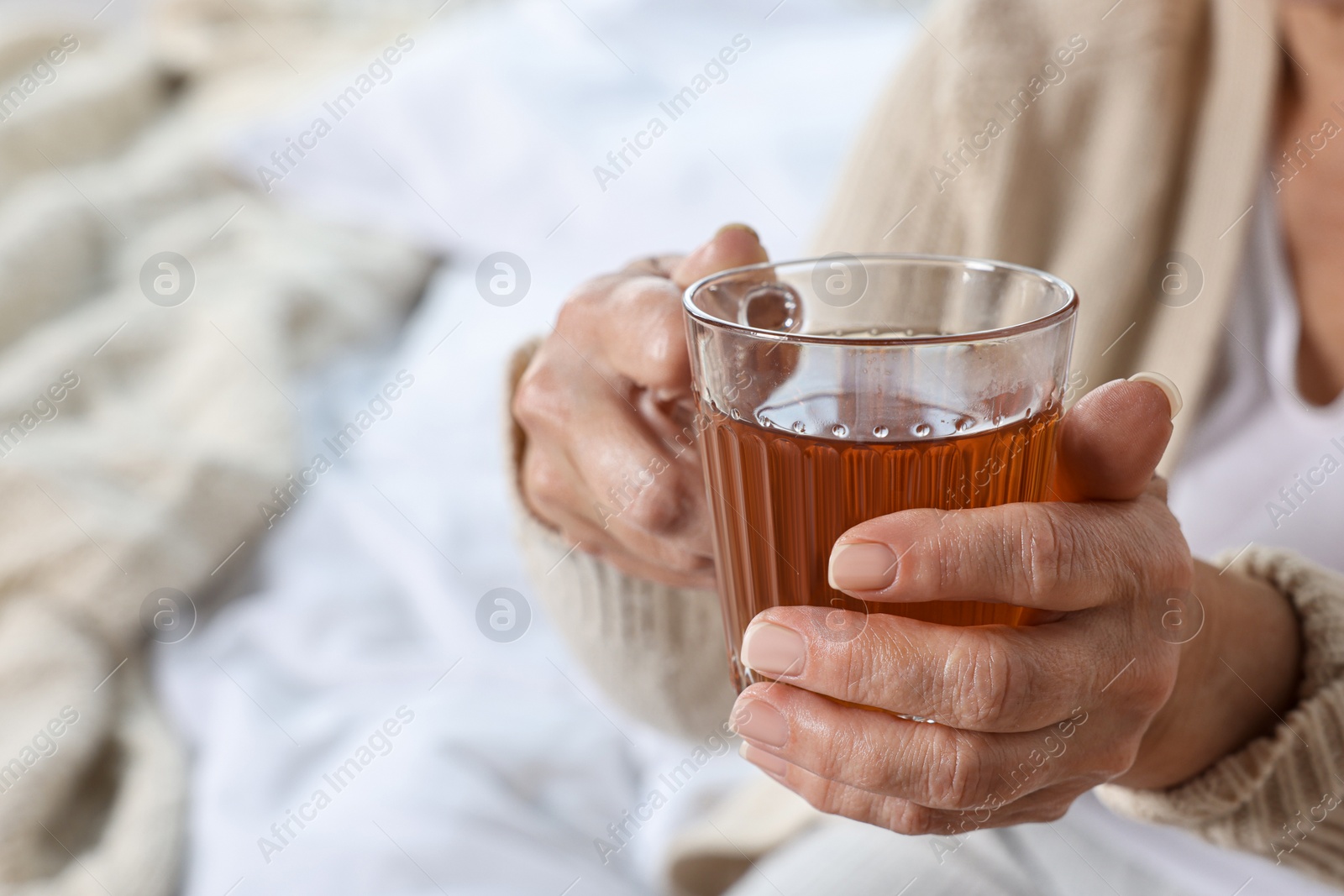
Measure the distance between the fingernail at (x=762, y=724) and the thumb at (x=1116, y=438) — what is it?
0.18 metres

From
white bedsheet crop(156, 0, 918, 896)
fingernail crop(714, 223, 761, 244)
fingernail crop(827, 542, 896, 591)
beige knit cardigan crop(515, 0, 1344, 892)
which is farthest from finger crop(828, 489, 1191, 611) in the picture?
white bedsheet crop(156, 0, 918, 896)

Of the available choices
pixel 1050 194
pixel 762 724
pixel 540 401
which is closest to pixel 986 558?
pixel 762 724

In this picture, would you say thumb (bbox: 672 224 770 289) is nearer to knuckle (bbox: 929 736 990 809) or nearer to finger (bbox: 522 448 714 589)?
finger (bbox: 522 448 714 589)

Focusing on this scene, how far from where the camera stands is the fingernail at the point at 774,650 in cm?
47

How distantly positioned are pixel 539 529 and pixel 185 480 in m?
0.65

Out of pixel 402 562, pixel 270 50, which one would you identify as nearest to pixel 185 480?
pixel 402 562

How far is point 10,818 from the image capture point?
94 centimetres

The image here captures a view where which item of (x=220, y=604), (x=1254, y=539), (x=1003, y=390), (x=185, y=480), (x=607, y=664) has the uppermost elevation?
(x=1003, y=390)

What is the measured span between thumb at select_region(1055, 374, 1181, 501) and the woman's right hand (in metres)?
0.21

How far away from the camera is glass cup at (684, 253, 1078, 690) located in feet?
1.47

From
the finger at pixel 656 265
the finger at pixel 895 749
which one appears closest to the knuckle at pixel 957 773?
the finger at pixel 895 749

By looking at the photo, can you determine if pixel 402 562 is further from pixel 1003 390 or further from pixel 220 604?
pixel 1003 390

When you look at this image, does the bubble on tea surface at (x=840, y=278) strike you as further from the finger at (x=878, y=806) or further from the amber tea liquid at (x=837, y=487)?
the finger at (x=878, y=806)

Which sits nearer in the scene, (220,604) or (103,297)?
(220,604)
